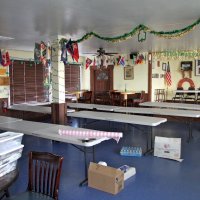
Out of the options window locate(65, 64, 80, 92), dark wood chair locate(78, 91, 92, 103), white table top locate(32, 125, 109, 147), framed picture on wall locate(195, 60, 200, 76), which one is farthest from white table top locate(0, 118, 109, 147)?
framed picture on wall locate(195, 60, 200, 76)

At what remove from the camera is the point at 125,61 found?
985 cm

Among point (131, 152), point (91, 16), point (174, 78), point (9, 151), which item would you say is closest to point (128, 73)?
point (174, 78)

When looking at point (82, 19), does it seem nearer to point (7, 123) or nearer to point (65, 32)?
point (65, 32)

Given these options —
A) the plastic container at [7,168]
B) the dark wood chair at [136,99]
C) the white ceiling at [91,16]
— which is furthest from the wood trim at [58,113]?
the dark wood chair at [136,99]

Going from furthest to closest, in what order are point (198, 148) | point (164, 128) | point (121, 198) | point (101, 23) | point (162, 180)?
point (164, 128)
point (198, 148)
point (101, 23)
point (162, 180)
point (121, 198)

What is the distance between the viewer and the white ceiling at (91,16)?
321 cm

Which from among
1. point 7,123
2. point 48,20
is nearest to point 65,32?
point 48,20

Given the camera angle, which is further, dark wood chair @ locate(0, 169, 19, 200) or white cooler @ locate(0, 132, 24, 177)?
white cooler @ locate(0, 132, 24, 177)

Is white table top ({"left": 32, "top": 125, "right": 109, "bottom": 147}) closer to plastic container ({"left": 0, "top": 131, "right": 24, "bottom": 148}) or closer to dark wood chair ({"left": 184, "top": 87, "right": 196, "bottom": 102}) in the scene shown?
plastic container ({"left": 0, "top": 131, "right": 24, "bottom": 148})

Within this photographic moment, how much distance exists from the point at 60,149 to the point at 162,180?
2.30 metres

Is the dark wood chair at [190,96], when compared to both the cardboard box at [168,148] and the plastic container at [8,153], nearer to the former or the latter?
the cardboard box at [168,148]

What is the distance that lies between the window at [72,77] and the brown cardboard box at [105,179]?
6.73 meters

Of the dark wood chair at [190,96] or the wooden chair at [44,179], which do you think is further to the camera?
the dark wood chair at [190,96]

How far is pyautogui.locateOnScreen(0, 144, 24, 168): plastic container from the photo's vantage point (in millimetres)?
1933
